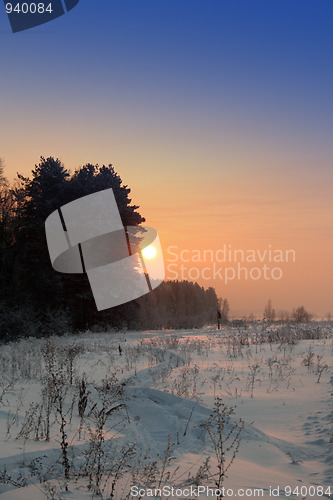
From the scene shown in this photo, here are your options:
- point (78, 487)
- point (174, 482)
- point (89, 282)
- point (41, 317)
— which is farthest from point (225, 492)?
point (89, 282)

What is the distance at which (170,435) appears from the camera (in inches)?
225

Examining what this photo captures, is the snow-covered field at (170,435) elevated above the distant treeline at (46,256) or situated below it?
below

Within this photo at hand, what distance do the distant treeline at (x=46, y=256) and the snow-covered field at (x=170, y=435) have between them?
17278 mm

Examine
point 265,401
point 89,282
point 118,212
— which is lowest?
point 265,401

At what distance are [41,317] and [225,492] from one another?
2301cm

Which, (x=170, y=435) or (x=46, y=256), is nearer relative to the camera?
(x=170, y=435)

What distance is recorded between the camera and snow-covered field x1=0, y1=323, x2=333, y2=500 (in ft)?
13.1

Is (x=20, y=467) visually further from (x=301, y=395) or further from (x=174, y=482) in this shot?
(x=301, y=395)

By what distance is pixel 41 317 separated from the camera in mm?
25500

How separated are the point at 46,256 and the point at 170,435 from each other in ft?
75.8

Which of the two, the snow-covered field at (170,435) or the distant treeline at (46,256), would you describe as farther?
the distant treeline at (46,256)

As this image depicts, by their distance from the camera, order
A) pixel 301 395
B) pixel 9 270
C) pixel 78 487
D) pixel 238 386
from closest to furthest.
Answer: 1. pixel 78 487
2. pixel 301 395
3. pixel 238 386
4. pixel 9 270

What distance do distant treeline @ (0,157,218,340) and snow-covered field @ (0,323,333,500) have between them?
56.7 feet

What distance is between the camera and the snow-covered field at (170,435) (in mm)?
3996
